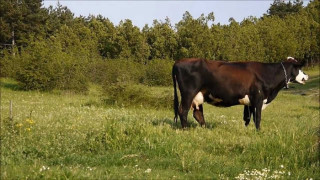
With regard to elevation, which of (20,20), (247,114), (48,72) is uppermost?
(20,20)

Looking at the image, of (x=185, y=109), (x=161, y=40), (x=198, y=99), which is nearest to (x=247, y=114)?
(x=198, y=99)

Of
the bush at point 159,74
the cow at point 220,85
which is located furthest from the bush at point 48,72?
the cow at point 220,85

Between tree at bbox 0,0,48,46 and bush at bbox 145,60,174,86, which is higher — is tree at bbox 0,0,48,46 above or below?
above

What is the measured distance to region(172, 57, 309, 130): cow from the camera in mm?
10430

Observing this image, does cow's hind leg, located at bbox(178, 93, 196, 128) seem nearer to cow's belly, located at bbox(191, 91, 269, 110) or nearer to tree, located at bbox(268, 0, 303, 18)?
cow's belly, located at bbox(191, 91, 269, 110)

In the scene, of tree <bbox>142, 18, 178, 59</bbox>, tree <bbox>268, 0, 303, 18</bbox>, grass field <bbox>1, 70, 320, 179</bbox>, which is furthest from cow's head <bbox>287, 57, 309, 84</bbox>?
tree <bbox>268, 0, 303, 18</bbox>

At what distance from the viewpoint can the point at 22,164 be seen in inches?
251

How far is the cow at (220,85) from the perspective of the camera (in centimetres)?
1043

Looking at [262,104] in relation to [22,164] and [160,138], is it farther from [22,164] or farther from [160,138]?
[22,164]

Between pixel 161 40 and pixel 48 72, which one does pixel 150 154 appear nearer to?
pixel 48 72

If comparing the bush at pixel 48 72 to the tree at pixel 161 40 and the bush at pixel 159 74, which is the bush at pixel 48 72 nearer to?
the bush at pixel 159 74

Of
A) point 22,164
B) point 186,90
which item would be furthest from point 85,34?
point 22,164

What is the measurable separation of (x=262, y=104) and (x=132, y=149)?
186 inches

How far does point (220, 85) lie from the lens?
10.5m
